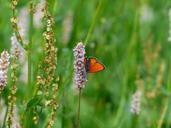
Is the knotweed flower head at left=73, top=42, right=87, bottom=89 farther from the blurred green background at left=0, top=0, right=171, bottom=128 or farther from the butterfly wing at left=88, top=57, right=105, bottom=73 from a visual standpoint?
the blurred green background at left=0, top=0, right=171, bottom=128

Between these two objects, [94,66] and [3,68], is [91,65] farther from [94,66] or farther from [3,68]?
[3,68]

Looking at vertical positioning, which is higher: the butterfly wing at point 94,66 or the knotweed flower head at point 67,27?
the knotweed flower head at point 67,27

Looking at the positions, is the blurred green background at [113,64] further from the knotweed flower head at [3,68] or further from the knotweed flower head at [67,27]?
the knotweed flower head at [3,68]

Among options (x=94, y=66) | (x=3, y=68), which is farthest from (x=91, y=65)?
(x=3, y=68)

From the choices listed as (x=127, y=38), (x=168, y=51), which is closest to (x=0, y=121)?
(x=127, y=38)

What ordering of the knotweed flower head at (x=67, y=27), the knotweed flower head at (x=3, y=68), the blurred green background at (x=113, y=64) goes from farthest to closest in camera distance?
the knotweed flower head at (x=67, y=27) < the blurred green background at (x=113, y=64) < the knotweed flower head at (x=3, y=68)

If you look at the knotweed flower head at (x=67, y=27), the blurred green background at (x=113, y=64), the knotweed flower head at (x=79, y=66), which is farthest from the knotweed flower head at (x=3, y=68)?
the knotweed flower head at (x=67, y=27)


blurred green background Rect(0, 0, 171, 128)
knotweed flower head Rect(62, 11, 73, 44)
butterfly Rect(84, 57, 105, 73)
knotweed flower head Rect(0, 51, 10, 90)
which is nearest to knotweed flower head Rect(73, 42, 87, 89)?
butterfly Rect(84, 57, 105, 73)

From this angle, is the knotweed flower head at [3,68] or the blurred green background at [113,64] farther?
the blurred green background at [113,64]
